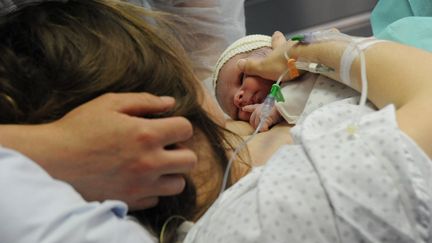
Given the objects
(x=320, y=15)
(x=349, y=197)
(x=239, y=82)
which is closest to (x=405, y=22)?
(x=239, y=82)

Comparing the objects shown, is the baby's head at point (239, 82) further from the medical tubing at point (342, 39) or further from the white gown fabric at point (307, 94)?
the medical tubing at point (342, 39)

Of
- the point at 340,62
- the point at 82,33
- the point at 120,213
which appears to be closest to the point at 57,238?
the point at 120,213

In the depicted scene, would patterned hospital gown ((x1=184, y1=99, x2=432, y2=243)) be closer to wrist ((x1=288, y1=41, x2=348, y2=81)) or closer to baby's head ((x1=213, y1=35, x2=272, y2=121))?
wrist ((x1=288, y1=41, x2=348, y2=81))

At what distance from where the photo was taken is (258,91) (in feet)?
4.32

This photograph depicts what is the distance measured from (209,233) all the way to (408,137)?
11.7 inches

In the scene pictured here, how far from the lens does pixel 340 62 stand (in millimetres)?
1007

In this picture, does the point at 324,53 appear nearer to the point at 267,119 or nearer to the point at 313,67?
the point at 313,67

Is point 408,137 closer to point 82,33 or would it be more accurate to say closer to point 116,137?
point 116,137

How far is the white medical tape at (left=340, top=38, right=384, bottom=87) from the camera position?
99 centimetres

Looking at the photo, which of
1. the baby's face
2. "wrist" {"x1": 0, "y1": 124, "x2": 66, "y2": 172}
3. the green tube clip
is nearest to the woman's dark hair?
"wrist" {"x1": 0, "y1": 124, "x2": 66, "y2": 172}

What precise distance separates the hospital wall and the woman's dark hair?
4.14 ft

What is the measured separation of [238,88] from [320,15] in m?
0.94

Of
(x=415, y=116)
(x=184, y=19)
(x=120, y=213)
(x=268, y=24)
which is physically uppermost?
(x=415, y=116)

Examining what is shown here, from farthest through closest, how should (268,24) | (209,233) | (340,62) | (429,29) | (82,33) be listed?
1. (268,24)
2. (429,29)
3. (340,62)
4. (82,33)
5. (209,233)
